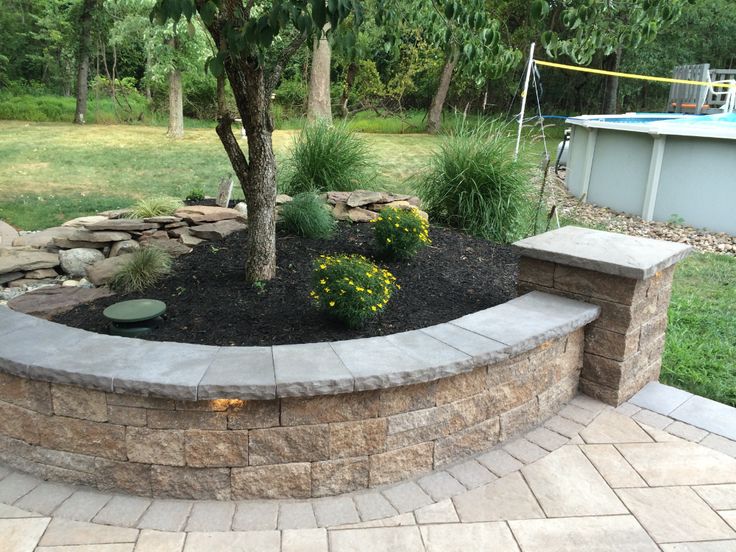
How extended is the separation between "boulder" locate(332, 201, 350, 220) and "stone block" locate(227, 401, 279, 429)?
2735mm

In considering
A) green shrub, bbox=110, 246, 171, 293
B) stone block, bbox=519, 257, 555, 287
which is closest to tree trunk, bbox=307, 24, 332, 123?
green shrub, bbox=110, 246, 171, 293

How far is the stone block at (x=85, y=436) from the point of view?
2094mm

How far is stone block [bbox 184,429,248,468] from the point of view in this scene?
2.07 metres

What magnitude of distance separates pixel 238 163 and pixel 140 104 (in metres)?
14.6

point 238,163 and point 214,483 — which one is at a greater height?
point 238,163

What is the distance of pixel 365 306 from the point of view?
2.73 m

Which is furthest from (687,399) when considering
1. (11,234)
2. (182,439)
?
(11,234)

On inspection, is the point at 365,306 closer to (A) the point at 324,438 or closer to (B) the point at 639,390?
(A) the point at 324,438

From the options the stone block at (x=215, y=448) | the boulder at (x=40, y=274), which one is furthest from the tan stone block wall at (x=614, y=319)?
the boulder at (x=40, y=274)

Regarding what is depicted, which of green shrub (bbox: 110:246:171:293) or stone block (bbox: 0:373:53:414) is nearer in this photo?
stone block (bbox: 0:373:53:414)

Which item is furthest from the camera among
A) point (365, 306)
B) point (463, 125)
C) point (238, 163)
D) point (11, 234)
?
point (463, 125)

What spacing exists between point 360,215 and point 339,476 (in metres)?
2.74

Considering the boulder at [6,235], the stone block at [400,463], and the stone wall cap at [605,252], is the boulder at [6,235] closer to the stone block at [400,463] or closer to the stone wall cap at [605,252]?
the stone block at [400,463]

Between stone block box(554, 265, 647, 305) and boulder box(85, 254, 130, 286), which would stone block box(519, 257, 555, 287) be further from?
boulder box(85, 254, 130, 286)
